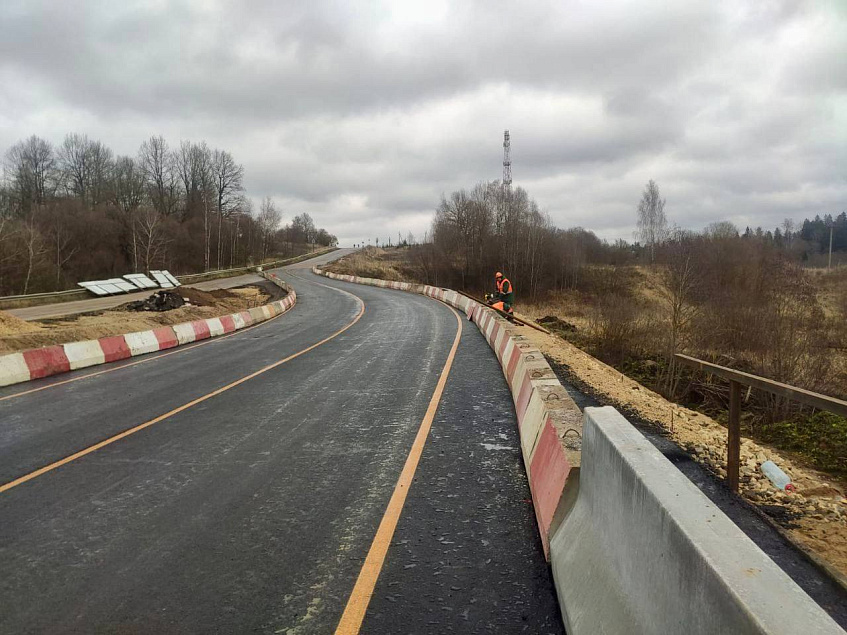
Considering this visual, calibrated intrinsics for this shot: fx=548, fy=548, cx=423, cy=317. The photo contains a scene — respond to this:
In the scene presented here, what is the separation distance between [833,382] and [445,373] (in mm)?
12615

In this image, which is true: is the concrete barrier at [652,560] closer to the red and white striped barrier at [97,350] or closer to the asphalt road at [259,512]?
the asphalt road at [259,512]

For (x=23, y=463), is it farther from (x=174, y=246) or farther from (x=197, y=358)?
(x=174, y=246)

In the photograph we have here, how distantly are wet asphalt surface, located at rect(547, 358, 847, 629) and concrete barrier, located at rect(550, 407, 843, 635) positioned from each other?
62.8 inches

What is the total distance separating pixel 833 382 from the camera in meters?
16.1

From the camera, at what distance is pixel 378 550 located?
402 cm

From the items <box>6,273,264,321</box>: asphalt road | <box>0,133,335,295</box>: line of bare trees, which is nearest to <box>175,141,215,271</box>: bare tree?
<box>0,133,335,295</box>: line of bare trees

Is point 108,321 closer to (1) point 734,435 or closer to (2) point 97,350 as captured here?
(2) point 97,350

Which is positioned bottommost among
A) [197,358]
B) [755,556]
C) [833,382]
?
[833,382]

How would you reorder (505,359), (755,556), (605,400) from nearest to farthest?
(755,556) → (605,400) → (505,359)

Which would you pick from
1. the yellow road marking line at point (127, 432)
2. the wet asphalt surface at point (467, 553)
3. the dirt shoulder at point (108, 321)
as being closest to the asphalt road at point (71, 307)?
the dirt shoulder at point (108, 321)

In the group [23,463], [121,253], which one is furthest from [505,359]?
[121,253]

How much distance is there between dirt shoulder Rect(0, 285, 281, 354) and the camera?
51.2ft

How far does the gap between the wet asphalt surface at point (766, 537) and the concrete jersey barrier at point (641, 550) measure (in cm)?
139

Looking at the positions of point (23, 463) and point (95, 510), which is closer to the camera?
point (95, 510)
